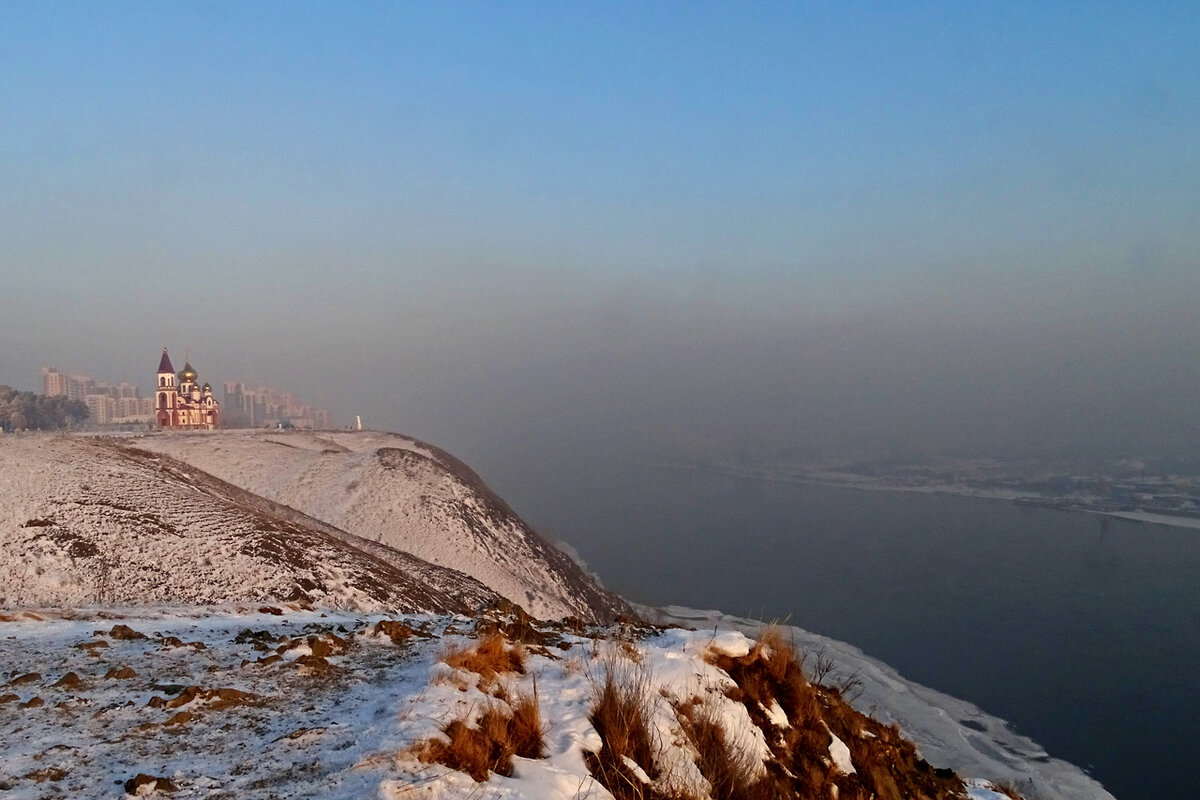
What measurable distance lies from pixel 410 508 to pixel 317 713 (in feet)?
99.5

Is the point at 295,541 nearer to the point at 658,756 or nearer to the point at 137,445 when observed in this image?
the point at 658,756

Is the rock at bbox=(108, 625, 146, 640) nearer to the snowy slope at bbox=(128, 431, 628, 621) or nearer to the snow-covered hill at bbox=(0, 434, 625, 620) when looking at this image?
the snow-covered hill at bbox=(0, 434, 625, 620)

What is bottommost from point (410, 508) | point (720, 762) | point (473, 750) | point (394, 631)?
point (410, 508)

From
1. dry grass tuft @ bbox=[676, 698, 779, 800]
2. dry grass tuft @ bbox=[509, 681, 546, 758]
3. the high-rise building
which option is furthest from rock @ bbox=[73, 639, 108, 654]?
the high-rise building

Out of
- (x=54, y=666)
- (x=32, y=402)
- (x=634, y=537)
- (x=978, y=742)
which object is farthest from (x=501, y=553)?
(x=32, y=402)

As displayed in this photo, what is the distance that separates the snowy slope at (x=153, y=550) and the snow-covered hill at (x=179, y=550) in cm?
4

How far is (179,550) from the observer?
17906 millimetres

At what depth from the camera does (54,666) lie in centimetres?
732

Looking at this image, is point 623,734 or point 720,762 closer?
point 623,734

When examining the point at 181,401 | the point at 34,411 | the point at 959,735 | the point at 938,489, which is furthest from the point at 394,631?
the point at 938,489

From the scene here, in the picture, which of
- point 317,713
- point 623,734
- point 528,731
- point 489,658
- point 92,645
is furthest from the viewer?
point 92,645

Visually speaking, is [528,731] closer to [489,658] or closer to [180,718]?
[489,658]

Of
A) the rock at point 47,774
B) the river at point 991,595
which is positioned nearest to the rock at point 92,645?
the rock at point 47,774

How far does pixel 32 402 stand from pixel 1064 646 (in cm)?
8767
